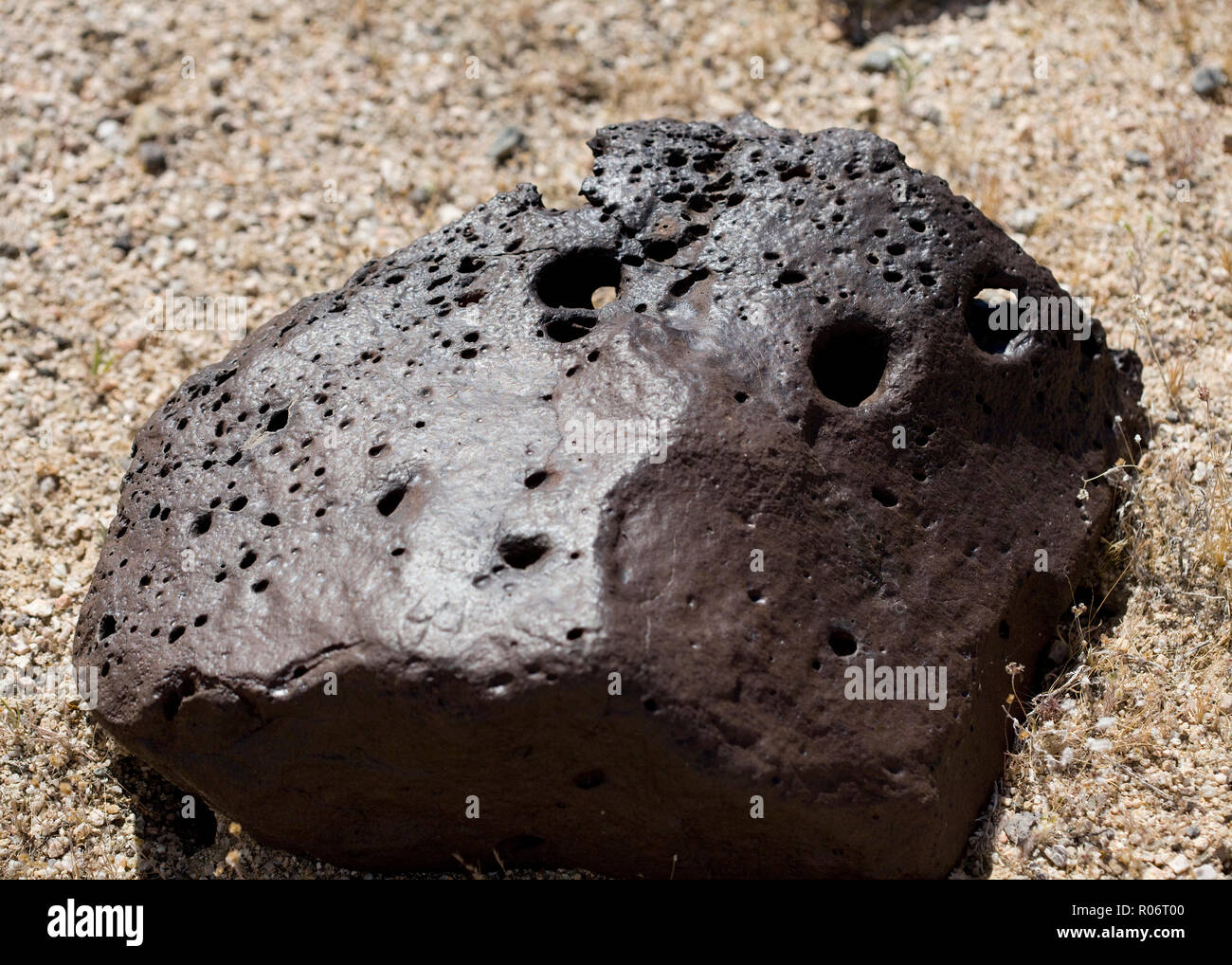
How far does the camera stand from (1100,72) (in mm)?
6223

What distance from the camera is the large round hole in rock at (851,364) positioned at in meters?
3.89

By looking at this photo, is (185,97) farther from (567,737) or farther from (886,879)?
(886,879)

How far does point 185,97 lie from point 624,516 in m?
4.48

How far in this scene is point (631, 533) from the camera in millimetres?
3281

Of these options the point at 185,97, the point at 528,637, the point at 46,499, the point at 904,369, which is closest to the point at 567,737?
the point at 528,637

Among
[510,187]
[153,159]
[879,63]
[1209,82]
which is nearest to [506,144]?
[510,187]

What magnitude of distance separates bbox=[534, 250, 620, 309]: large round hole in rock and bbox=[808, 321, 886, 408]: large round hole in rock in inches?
28.1

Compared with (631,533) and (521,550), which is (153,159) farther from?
(631,533)

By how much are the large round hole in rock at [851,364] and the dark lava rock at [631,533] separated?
11mm

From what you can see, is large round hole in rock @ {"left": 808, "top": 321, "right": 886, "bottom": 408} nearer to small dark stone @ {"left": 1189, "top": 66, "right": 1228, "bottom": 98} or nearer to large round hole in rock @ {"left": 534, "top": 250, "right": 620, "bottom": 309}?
large round hole in rock @ {"left": 534, "top": 250, "right": 620, "bottom": 309}

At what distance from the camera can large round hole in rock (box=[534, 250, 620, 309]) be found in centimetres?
403

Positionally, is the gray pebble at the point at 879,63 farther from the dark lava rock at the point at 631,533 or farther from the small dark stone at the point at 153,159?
the small dark stone at the point at 153,159

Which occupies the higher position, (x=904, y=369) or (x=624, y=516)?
(x=904, y=369)

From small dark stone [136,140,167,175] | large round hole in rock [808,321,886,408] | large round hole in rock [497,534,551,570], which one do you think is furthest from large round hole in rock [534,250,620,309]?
small dark stone [136,140,167,175]
